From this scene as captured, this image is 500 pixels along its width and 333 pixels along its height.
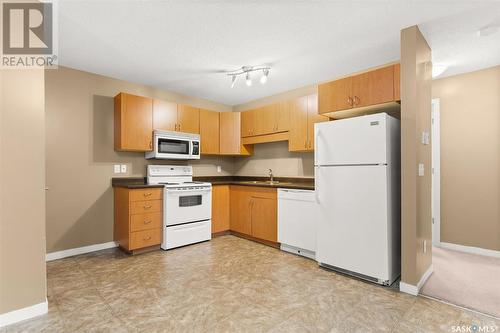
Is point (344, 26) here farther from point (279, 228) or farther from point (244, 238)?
point (244, 238)

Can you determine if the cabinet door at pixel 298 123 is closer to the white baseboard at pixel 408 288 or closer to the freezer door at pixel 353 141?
the freezer door at pixel 353 141

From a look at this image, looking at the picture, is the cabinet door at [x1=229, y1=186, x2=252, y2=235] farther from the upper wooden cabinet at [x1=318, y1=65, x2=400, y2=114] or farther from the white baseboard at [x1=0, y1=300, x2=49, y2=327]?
the white baseboard at [x1=0, y1=300, x2=49, y2=327]

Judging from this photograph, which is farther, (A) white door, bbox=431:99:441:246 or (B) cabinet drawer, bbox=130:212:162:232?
(A) white door, bbox=431:99:441:246

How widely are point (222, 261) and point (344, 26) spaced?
2922 mm

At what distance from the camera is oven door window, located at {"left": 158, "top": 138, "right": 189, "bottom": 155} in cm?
390

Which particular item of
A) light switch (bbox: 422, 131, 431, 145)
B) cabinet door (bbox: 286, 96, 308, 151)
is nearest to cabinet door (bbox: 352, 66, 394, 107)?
light switch (bbox: 422, 131, 431, 145)

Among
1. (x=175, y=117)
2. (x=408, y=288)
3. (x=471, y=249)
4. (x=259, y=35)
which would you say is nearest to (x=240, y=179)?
(x=175, y=117)

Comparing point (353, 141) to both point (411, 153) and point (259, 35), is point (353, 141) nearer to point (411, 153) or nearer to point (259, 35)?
point (411, 153)

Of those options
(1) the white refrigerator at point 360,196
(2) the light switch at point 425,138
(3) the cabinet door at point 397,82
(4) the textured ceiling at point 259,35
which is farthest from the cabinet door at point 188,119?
(2) the light switch at point 425,138

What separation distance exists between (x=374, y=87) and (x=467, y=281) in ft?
7.34

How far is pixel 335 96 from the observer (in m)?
3.08

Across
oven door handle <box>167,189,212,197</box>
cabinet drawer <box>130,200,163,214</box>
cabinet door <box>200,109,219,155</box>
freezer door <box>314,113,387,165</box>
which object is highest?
cabinet door <box>200,109,219,155</box>

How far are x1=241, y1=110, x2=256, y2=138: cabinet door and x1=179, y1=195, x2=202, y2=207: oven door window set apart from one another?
1501mm

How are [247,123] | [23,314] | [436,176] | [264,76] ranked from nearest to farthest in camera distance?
[23,314] → [264,76] → [436,176] → [247,123]
